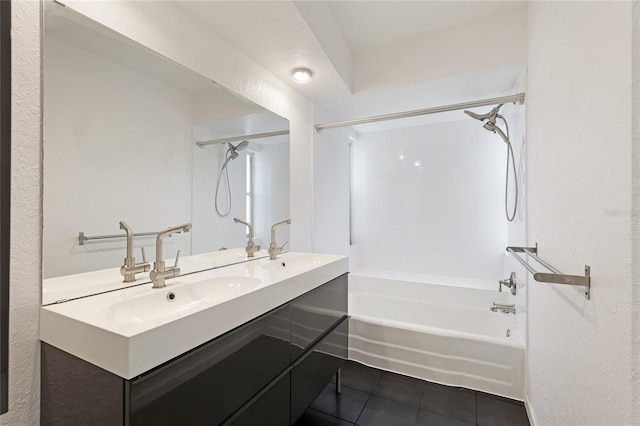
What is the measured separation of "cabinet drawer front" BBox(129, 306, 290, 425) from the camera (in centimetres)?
76

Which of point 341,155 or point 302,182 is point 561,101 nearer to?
point 302,182

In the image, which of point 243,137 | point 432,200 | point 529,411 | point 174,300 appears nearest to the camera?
point 174,300

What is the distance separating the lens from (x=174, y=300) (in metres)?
1.16

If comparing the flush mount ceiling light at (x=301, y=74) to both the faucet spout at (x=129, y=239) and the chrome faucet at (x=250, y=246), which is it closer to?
the chrome faucet at (x=250, y=246)

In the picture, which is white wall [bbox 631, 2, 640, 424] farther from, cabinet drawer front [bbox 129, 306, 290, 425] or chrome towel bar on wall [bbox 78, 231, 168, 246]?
chrome towel bar on wall [bbox 78, 231, 168, 246]

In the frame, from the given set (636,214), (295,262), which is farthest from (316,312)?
(636,214)

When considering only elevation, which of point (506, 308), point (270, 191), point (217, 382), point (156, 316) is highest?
point (270, 191)

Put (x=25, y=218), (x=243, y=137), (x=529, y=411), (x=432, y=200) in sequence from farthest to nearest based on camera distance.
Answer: (x=432, y=200)
(x=243, y=137)
(x=529, y=411)
(x=25, y=218)

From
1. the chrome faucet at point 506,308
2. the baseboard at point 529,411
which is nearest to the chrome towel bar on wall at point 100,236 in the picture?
the baseboard at point 529,411

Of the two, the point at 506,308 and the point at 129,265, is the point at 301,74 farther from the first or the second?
the point at 506,308

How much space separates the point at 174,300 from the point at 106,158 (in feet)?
2.07

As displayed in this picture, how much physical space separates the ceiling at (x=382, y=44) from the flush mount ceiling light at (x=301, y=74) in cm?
4

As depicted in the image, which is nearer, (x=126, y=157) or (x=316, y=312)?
(x=126, y=157)

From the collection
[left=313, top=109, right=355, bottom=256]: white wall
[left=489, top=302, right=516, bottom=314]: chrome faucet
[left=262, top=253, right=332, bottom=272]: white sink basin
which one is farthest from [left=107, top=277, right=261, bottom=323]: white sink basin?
[left=489, top=302, right=516, bottom=314]: chrome faucet
